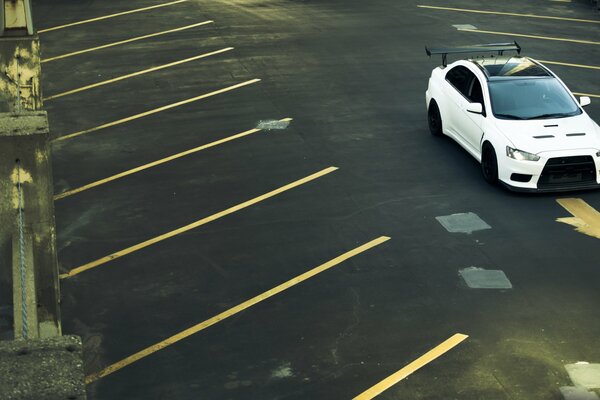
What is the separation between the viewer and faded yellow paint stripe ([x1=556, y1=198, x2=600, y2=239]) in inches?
587

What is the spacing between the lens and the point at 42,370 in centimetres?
506

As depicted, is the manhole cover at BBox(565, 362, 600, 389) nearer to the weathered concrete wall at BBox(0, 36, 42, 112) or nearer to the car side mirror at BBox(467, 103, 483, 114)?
the car side mirror at BBox(467, 103, 483, 114)

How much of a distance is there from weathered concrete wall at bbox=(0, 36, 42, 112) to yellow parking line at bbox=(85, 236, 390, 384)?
3.62m

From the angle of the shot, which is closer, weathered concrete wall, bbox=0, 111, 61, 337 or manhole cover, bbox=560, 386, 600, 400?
weathered concrete wall, bbox=0, 111, 61, 337

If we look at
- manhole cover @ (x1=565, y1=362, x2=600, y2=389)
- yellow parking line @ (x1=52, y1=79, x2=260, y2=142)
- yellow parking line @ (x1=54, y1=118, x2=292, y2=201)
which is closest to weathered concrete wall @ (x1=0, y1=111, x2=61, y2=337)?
manhole cover @ (x1=565, y1=362, x2=600, y2=389)

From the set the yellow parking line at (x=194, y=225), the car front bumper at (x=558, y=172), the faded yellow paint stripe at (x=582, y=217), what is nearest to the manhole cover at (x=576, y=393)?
the faded yellow paint stripe at (x=582, y=217)

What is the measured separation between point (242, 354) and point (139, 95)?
11.7 meters

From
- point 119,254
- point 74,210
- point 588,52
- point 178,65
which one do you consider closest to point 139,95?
point 178,65

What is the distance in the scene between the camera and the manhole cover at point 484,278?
1321 centimetres

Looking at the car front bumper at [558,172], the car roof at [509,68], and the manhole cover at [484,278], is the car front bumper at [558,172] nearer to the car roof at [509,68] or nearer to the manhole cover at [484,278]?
the car roof at [509,68]

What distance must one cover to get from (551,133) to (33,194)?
10.3 m

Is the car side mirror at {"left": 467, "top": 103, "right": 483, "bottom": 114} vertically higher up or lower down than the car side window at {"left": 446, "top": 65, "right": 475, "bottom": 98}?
lower down

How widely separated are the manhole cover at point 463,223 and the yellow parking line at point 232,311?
1.03 meters

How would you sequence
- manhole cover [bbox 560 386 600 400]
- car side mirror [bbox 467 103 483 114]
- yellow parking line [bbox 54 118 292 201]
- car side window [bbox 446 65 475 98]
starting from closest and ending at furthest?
manhole cover [bbox 560 386 600 400] → yellow parking line [bbox 54 118 292 201] → car side mirror [bbox 467 103 483 114] → car side window [bbox 446 65 475 98]
